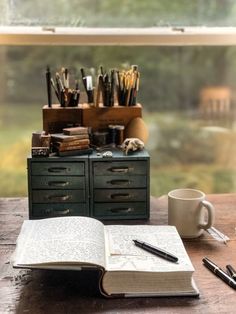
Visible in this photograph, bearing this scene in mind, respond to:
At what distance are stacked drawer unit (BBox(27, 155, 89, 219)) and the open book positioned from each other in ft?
0.81

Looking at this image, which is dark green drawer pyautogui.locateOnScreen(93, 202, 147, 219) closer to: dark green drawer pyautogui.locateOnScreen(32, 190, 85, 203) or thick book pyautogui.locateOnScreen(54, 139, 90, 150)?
dark green drawer pyautogui.locateOnScreen(32, 190, 85, 203)

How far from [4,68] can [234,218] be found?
1139mm

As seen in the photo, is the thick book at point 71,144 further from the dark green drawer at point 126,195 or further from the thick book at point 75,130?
the dark green drawer at point 126,195

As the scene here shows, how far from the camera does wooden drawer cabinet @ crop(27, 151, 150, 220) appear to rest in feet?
4.56

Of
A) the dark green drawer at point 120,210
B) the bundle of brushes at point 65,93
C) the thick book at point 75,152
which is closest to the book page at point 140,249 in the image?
the dark green drawer at point 120,210

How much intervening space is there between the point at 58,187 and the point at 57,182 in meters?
0.01

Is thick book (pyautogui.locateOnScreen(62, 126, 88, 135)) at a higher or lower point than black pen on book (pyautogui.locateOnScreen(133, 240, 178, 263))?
higher

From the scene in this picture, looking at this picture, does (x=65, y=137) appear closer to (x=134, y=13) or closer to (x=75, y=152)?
(x=75, y=152)

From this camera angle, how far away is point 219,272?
41.8 inches

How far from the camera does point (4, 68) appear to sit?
2033 mm

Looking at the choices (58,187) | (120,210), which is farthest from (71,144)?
(120,210)

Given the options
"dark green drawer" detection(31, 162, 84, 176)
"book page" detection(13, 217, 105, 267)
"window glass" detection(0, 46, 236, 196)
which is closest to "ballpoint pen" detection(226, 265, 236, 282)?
"book page" detection(13, 217, 105, 267)

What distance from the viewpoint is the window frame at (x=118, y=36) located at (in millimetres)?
1940

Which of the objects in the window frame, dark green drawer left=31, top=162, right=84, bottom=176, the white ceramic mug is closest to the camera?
the white ceramic mug
